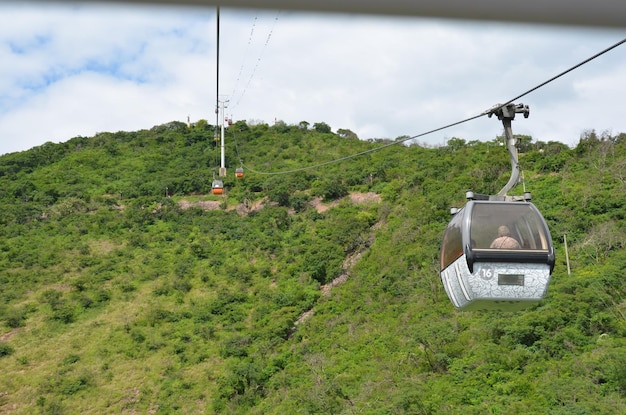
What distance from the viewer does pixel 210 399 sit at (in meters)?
23.1

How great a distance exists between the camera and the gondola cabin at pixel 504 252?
260 inches

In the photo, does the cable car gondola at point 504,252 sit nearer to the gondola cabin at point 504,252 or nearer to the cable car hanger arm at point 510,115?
the gondola cabin at point 504,252

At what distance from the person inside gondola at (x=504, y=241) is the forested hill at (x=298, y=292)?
8.59 metres

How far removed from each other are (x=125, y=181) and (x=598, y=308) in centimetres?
3264

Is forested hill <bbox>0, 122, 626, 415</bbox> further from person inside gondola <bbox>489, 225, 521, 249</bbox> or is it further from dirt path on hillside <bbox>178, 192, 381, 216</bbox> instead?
person inside gondola <bbox>489, 225, 521, 249</bbox>

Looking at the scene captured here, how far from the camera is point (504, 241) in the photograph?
6660mm

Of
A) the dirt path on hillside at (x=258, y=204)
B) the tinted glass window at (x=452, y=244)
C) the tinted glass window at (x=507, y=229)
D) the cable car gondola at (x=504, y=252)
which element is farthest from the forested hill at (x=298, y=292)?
the tinted glass window at (x=507, y=229)

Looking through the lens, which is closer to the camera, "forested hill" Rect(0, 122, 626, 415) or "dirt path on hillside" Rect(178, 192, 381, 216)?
"forested hill" Rect(0, 122, 626, 415)

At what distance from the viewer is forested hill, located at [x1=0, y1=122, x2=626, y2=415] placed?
1733 cm

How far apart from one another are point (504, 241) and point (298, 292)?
22.0 meters

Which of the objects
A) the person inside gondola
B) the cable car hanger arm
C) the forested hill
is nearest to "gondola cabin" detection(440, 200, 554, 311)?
the person inside gondola

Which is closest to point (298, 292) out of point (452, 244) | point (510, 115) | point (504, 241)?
point (452, 244)

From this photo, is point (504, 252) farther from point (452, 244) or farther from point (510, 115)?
point (510, 115)

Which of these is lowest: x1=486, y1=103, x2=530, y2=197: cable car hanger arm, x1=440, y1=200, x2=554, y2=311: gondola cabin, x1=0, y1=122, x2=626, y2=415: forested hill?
x1=0, y1=122, x2=626, y2=415: forested hill
